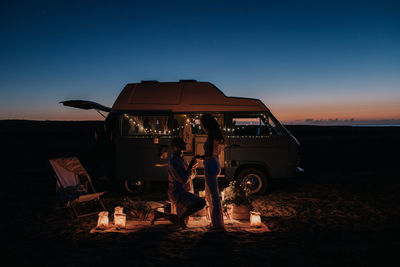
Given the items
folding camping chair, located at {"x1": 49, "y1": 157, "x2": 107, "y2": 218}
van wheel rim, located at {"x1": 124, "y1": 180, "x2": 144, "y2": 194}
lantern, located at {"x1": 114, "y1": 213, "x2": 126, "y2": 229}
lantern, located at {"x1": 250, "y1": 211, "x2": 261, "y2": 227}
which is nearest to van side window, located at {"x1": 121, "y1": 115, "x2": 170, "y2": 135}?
van wheel rim, located at {"x1": 124, "y1": 180, "x2": 144, "y2": 194}

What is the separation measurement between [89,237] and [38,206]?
9.49 ft

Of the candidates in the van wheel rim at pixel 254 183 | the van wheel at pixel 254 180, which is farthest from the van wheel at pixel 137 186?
the van wheel rim at pixel 254 183

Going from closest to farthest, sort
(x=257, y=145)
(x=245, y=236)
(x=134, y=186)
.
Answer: (x=245, y=236), (x=257, y=145), (x=134, y=186)

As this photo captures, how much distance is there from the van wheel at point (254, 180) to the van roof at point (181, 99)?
1.67 m

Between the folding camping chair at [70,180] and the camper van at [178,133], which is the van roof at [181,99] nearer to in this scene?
the camper van at [178,133]

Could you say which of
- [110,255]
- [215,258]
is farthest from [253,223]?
[110,255]

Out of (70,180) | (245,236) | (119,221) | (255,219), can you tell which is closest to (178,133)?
(70,180)

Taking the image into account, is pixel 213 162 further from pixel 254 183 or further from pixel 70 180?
pixel 70 180

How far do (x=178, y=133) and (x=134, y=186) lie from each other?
1.98 metres

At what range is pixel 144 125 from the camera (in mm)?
7707

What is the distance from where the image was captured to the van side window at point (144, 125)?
7.59 meters

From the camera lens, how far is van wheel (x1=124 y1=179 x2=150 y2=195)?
313 inches

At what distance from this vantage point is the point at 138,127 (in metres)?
7.70

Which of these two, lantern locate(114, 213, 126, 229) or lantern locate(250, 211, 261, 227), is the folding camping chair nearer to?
lantern locate(114, 213, 126, 229)
